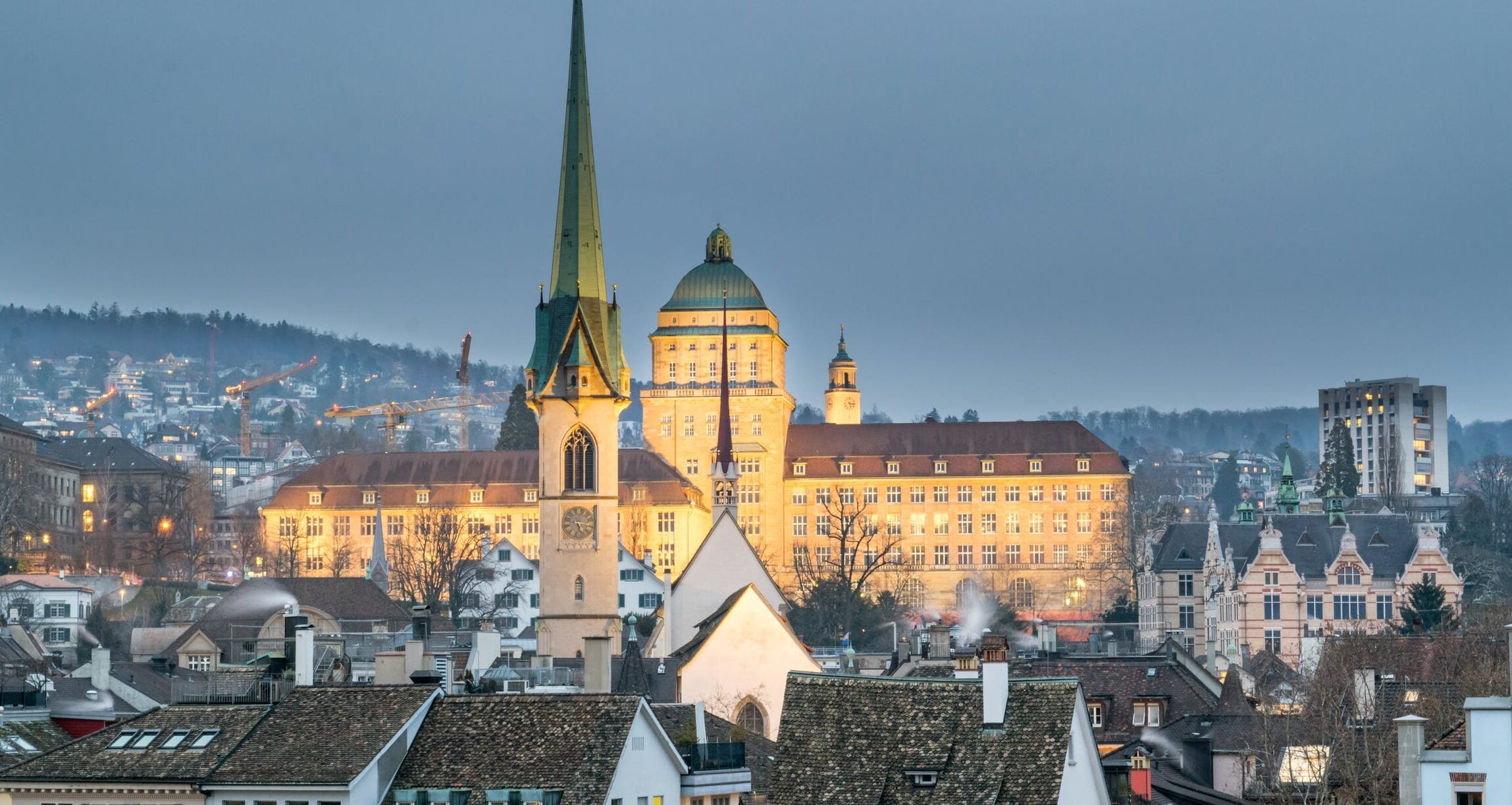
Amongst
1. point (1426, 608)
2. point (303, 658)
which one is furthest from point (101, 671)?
point (1426, 608)

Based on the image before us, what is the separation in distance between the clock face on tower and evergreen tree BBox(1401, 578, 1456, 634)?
108 ft

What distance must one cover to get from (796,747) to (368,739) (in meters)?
7.36

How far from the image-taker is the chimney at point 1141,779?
57.7m

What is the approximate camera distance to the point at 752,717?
78.1 meters

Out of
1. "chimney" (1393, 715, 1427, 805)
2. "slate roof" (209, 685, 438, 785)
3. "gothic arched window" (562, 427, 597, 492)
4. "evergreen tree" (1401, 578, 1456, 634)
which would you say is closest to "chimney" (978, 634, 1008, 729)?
"chimney" (1393, 715, 1427, 805)

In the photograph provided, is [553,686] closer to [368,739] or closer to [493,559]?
[368,739]

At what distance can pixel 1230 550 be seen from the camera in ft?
501

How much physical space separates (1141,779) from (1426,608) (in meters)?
78.0

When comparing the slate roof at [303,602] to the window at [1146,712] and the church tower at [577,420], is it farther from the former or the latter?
the window at [1146,712]

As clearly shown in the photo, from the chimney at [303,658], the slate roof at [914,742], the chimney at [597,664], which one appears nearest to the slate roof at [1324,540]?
the chimney at [597,664]

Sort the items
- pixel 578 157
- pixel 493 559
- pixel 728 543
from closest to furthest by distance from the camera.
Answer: pixel 728 543
pixel 578 157
pixel 493 559

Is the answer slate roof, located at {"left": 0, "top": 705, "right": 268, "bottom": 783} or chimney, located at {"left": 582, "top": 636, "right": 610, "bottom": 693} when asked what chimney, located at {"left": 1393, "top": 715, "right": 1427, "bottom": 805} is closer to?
slate roof, located at {"left": 0, "top": 705, "right": 268, "bottom": 783}

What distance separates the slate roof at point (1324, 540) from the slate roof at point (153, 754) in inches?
3977

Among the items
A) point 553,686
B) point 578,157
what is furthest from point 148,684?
point 578,157
